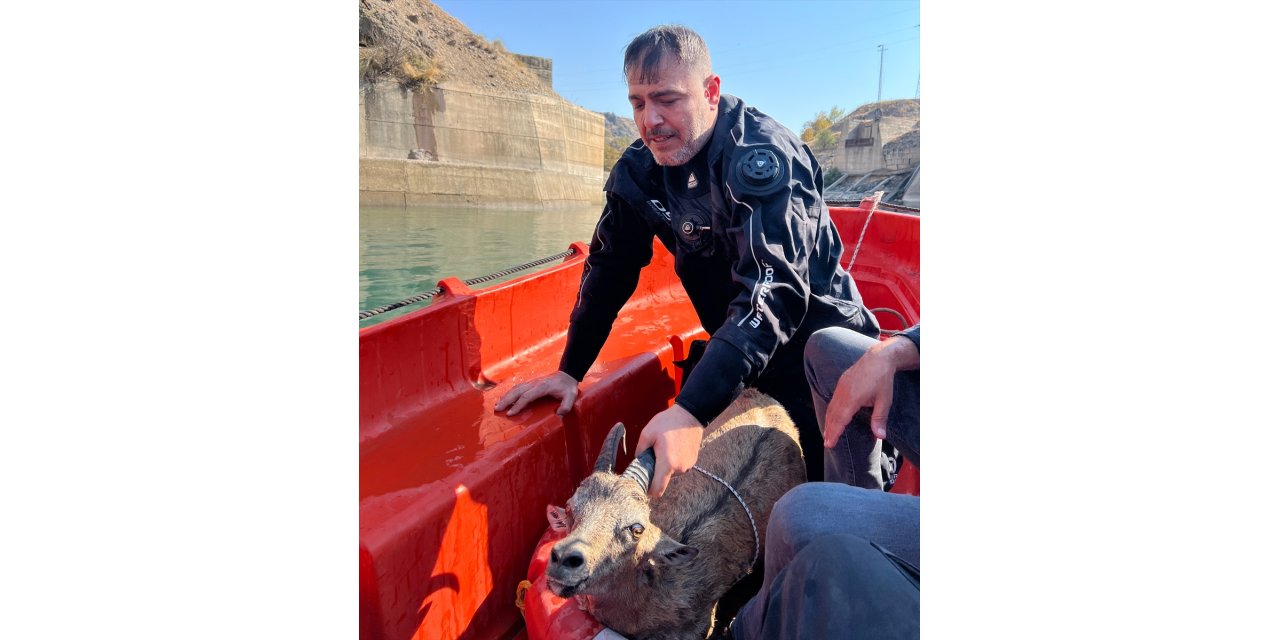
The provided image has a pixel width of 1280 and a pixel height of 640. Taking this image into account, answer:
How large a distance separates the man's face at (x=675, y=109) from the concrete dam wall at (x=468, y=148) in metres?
28.7

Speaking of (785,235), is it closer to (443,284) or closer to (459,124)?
(443,284)

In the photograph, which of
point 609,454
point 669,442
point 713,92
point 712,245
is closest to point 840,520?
point 669,442

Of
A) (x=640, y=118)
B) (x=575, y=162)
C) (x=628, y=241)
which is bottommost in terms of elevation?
(x=628, y=241)

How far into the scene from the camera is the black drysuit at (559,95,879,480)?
2645 millimetres

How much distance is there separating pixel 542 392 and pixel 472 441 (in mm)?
450

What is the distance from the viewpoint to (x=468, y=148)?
37500 mm

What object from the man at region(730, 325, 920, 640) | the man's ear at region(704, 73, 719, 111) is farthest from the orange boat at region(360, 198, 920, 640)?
the man's ear at region(704, 73, 719, 111)

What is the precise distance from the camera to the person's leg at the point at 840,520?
71.4 inches

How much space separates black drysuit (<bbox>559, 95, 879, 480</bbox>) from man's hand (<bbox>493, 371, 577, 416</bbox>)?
0.30 feet

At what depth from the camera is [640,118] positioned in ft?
10.4

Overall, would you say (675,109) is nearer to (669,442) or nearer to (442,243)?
(669,442)

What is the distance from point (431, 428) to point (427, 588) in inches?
42.5

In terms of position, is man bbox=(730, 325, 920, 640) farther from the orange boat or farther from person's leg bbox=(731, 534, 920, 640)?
the orange boat

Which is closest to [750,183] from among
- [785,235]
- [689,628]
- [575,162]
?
[785,235]
